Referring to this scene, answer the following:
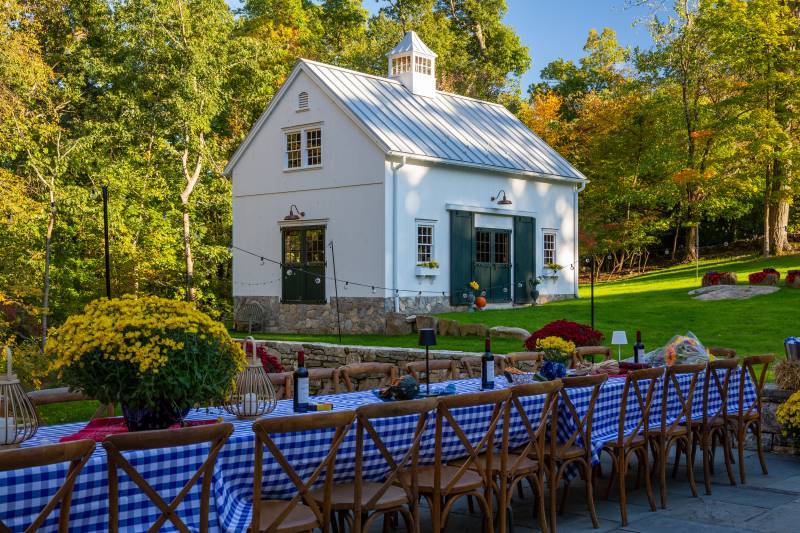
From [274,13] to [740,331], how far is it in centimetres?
2479

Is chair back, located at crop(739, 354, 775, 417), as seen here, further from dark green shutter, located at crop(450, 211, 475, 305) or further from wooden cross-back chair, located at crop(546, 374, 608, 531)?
dark green shutter, located at crop(450, 211, 475, 305)

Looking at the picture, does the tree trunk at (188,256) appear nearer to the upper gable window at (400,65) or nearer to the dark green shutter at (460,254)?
the upper gable window at (400,65)

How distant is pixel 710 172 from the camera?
94.6ft

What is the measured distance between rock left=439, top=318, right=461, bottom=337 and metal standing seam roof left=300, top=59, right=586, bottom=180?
4027mm

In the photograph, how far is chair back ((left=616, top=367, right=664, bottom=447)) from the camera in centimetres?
601

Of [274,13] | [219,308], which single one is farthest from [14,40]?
[274,13]

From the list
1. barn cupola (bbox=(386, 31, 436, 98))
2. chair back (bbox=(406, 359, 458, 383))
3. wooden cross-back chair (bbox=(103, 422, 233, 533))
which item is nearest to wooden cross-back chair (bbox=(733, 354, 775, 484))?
chair back (bbox=(406, 359, 458, 383))

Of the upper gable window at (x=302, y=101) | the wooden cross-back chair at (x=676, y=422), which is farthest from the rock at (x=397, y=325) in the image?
the wooden cross-back chair at (x=676, y=422)

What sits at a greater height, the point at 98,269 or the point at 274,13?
the point at 274,13

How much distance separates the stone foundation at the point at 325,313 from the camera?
19.6 m

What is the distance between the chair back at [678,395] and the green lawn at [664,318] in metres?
6.62

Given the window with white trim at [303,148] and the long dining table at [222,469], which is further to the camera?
the window with white trim at [303,148]

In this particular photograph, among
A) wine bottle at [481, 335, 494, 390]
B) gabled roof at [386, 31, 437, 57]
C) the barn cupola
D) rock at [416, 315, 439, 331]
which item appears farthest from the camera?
the barn cupola

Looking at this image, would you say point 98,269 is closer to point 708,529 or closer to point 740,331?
point 740,331
